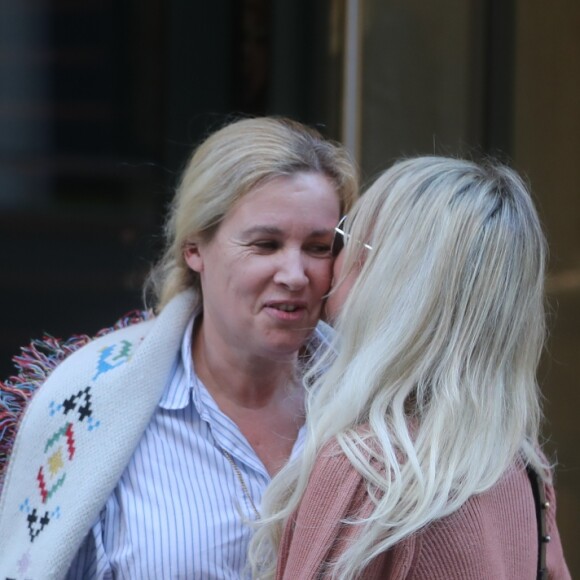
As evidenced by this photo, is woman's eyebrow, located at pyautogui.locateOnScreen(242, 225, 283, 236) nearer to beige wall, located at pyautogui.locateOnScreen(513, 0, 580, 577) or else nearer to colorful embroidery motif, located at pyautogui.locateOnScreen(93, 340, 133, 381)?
colorful embroidery motif, located at pyautogui.locateOnScreen(93, 340, 133, 381)

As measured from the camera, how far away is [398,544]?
183cm

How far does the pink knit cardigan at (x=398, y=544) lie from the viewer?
6.07 feet

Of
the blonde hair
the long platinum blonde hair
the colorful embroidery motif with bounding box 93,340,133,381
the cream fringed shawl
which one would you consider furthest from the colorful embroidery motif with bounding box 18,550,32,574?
the blonde hair

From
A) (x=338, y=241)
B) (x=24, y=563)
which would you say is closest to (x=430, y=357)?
(x=338, y=241)

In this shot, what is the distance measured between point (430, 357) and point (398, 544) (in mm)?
307

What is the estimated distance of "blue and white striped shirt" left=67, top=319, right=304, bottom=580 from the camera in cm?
224

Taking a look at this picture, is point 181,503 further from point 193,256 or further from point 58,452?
point 193,256

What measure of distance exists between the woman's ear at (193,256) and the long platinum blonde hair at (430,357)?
56 cm

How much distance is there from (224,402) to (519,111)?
6.55 feet

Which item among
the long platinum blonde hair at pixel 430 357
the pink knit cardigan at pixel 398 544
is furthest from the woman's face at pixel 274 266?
the pink knit cardigan at pixel 398 544

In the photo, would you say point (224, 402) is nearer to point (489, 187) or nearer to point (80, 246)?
point (489, 187)

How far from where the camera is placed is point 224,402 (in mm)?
2500

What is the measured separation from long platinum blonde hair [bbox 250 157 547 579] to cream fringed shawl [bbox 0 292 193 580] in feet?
1.28

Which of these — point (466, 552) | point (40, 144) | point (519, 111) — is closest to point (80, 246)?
point (40, 144)
